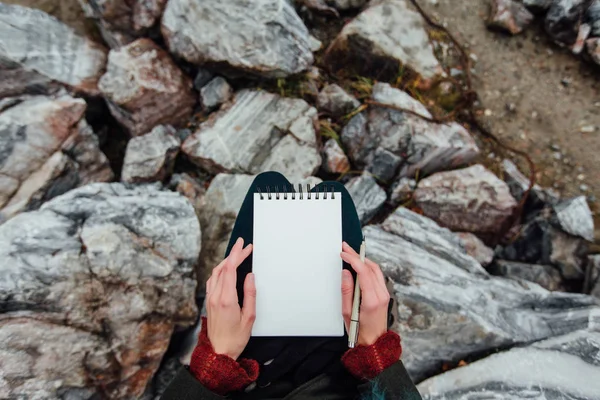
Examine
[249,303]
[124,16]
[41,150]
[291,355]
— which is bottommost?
[41,150]

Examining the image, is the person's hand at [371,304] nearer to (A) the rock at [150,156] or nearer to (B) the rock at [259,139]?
(B) the rock at [259,139]

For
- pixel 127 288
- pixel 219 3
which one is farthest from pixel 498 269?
pixel 219 3

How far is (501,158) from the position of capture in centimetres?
345

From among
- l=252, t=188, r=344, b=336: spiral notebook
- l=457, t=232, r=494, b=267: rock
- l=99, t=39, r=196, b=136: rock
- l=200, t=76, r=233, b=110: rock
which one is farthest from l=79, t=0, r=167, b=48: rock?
l=457, t=232, r=494, b=267: rock

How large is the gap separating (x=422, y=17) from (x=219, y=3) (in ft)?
6.16

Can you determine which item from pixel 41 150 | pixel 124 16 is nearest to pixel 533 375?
pixel 41 150

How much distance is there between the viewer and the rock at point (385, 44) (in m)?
3.38

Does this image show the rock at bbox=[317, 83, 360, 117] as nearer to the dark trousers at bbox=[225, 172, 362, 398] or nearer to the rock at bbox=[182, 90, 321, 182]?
the rock at bbox=[182, 90, 321, 182]

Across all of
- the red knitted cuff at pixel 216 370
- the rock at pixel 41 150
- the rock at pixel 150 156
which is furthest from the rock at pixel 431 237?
the rock at pixel 41 150

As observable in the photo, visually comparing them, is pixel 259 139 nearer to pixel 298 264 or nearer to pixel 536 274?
pixel 298 264

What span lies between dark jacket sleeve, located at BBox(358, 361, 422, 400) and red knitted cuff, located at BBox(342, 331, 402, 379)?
0.04 m

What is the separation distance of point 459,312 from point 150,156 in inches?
98.4

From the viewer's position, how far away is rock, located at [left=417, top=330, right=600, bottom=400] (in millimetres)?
2178

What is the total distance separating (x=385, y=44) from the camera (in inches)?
134
